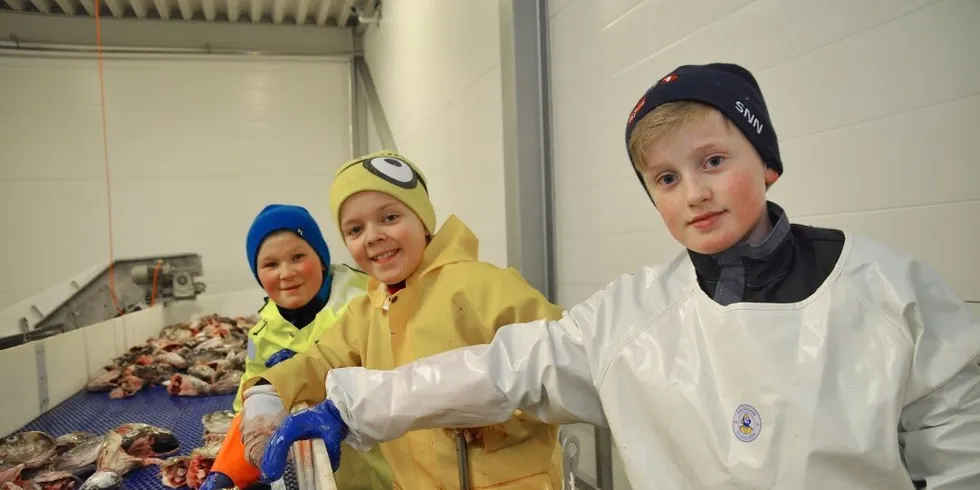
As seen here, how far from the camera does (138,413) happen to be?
3457 mm

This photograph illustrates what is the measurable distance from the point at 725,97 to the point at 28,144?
29.9 ft

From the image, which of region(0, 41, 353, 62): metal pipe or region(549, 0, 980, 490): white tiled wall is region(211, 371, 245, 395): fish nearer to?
region(549, 0, 980, 490): white tiled wall

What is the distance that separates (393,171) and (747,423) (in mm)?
1227

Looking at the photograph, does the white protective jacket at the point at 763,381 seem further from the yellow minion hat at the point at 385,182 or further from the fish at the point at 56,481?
the fish at the point at 56,481

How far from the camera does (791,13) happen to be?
1.66m

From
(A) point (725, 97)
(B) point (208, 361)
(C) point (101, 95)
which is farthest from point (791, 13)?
(C) point (101, 95)

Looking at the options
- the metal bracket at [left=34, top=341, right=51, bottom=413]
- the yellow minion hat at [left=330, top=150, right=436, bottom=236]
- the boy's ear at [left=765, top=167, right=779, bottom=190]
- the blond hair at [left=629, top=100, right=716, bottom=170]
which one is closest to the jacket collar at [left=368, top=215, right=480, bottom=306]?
the yellow minion hat at [left=330, top=150, right=436, bottom=236]

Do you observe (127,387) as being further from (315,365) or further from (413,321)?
(413,321)

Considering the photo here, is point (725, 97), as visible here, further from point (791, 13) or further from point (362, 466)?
point (362, 466)

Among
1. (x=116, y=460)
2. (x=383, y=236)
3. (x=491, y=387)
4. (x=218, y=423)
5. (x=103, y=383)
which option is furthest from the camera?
(x=103, y=383)

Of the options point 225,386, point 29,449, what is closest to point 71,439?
point 29,449

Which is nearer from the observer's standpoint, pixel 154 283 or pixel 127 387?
pixel 127 387

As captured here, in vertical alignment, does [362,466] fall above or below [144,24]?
below

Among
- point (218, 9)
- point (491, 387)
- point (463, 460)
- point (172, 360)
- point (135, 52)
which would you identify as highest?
point (218, 9)
